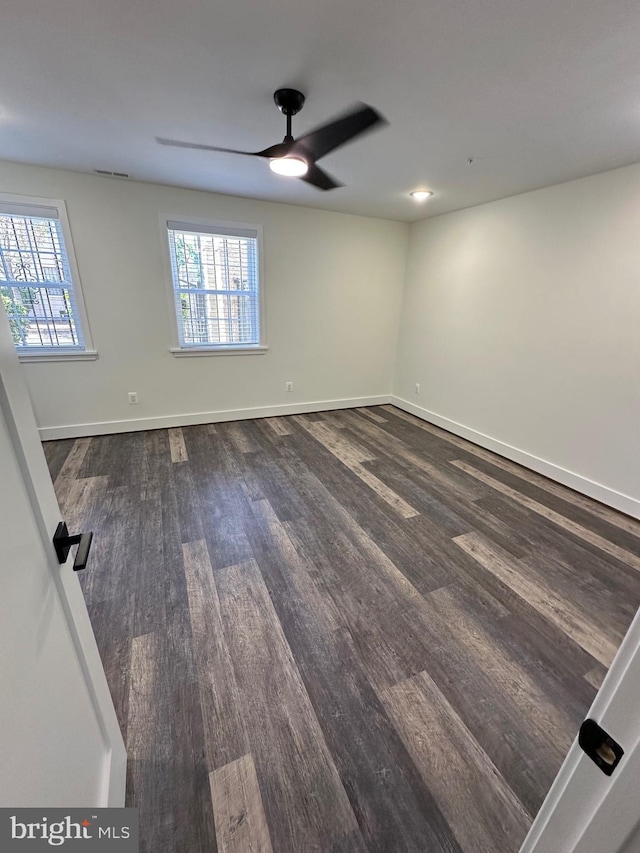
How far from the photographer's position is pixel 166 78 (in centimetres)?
166

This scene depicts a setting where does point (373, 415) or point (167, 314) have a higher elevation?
point (167, 314)

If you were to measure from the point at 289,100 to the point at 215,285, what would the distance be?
2.29 metres

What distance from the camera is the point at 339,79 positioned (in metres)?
1.62

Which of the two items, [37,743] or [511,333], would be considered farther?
[511,333]

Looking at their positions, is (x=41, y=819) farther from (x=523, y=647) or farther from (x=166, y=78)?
(x=166, y=78)

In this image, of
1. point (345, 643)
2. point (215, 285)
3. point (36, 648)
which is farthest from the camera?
point (215, 285)

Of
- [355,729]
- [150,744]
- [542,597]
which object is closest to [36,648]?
[150,744]

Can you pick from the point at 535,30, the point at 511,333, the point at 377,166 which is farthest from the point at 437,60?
the point at 511,333

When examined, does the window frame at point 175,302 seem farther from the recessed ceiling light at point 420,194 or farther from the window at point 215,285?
the recessed ceiling light at point 420,194

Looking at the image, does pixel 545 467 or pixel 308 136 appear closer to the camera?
pixel 308 136

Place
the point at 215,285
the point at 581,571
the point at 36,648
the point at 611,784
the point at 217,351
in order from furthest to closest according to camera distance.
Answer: the point at 217,351 → the point at 215,285 → the point at 581,571 → the point at 36,648 → the point at 611,784

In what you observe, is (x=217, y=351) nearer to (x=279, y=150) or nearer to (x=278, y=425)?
(x=278, y=425)

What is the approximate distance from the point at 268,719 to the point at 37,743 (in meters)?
Result: 0.93

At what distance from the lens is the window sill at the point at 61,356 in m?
3.23
